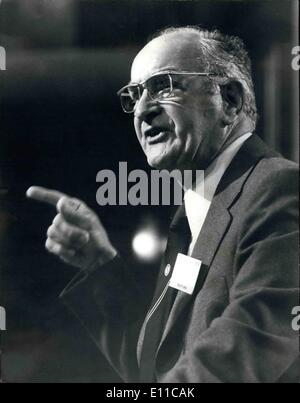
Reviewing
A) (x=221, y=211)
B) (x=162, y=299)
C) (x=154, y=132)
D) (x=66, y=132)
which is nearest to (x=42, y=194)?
(x=66, y=132)

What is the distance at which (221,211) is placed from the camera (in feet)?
7.12

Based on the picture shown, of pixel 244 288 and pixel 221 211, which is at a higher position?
pixel 221 211

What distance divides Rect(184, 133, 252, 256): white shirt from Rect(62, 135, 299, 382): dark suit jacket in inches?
1.4

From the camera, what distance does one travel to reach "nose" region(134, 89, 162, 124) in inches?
89.0

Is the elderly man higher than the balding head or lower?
lower

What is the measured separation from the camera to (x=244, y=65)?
91.1 inches

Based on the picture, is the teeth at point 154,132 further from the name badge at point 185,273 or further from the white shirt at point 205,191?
the name badge at point 185,273

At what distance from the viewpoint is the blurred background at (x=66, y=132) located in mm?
2373

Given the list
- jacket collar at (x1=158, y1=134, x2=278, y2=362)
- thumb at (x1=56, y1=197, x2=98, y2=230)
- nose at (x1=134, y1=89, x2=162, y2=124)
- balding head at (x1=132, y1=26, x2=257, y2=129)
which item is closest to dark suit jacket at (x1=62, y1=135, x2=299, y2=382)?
jacket collar at (x1=158, y1=134, x2=278, y2=362)

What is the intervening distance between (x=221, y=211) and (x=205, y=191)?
0.15m

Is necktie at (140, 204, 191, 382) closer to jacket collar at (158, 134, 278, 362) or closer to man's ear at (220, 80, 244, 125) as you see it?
jacket collar at (158, 134, 278, 362)

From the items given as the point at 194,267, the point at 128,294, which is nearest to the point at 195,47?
the point at 194,267

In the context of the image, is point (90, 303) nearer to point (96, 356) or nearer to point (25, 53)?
point (96, 356)

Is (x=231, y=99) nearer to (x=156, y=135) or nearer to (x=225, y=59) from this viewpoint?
(x=225, y=59)
